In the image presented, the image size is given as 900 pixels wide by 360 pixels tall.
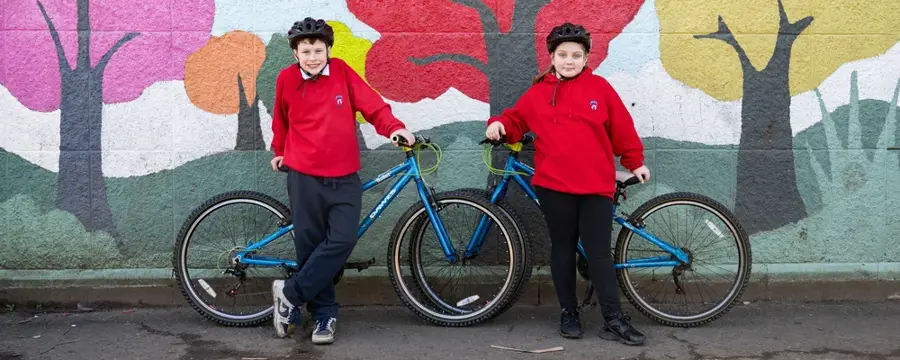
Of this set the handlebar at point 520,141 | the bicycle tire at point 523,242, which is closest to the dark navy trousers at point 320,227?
the bicycle tire at point 523,242

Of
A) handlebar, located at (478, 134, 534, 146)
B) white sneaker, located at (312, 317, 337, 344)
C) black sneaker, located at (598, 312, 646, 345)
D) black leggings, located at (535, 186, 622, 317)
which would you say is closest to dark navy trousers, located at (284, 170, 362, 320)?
white sneaker, located at (312, 317, 337, 344)

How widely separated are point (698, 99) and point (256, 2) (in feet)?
10.0

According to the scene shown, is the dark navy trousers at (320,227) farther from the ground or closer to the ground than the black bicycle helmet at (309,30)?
closer to the ground

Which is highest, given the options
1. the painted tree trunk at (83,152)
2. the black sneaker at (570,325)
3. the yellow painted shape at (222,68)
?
the yellow painted shape at (222,68)

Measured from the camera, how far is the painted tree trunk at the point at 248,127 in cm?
589

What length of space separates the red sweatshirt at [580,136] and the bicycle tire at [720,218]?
39 centimetres

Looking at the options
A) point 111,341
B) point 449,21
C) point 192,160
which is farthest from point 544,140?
point 111,341

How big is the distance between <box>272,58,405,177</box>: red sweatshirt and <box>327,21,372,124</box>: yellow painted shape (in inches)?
24.8

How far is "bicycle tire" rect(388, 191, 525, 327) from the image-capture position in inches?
208

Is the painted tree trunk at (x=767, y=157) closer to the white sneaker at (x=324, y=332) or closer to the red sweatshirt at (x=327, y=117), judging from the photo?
the red sweatshirt at (x=327, y=117)

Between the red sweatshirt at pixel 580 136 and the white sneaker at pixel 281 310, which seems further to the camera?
the white sneaker at pixel 281 310

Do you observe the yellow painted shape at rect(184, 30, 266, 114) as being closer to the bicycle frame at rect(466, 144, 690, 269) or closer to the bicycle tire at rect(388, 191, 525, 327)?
the bicycle tire at rect(388, 191, 525, 327)

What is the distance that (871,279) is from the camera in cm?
606

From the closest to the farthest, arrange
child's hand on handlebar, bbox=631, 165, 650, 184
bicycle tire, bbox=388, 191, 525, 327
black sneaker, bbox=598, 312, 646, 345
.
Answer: black sneaker, bbox=598, 312, 646, 345
child's hand on handlebar, bbox=631, 165, 650, 184
bicycle tire, bbox=388, 191, 525, 327
